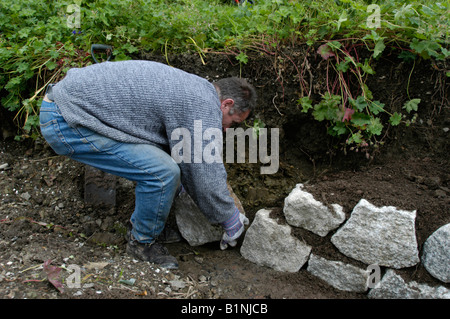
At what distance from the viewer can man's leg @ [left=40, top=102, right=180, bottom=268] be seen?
2.27m

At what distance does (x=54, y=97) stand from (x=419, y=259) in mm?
2370

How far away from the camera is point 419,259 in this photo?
7.38ft

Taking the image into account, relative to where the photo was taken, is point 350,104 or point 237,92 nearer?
point 237,92

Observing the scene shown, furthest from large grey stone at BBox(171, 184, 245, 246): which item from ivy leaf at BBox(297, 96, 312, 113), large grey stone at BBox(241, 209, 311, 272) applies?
ivy leaf at BBox(297, 96, 312, 113)

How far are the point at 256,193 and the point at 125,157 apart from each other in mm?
1207

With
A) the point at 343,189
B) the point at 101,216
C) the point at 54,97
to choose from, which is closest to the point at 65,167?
the point at 101,216

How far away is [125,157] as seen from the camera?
2277 mm

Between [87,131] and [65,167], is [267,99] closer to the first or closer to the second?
[87,131]

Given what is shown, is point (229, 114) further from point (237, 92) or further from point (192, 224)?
point (192, 224)

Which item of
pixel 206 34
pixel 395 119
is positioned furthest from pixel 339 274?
pixel 206 34

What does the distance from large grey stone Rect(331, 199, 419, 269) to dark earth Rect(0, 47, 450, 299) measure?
0.07m

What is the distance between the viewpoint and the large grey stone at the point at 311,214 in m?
2.44

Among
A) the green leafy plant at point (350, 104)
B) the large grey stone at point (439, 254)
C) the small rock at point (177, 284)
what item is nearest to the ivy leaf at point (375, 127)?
the green leafy plant at point (350, 104)

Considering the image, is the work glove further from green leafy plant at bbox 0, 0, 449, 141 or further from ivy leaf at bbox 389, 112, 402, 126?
ivy leaf at bbox 389, 112, 402, 126
